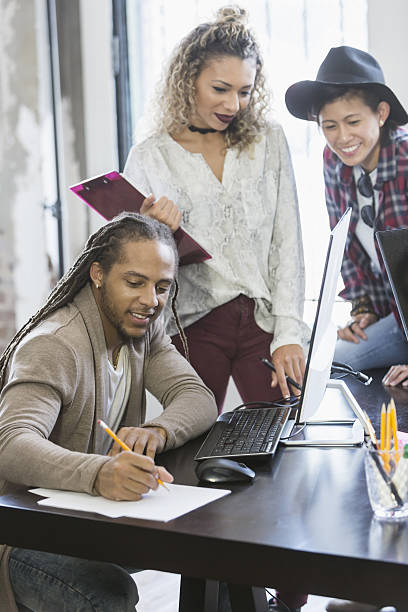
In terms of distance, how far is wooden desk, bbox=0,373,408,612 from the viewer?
2.92 ft

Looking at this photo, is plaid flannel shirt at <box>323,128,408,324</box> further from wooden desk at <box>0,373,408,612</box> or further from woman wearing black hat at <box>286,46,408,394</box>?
wooden desk at <box>0,373,408,612</box>

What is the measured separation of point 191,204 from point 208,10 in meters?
1.62

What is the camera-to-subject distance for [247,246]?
7.13 feet

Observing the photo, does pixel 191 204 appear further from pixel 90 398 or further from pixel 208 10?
pixel 208 10

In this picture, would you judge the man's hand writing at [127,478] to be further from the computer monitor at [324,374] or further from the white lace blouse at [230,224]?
the white lace blouse at [230,224]

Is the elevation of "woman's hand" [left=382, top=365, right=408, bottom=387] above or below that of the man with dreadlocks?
below

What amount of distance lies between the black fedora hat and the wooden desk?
4.23 ft

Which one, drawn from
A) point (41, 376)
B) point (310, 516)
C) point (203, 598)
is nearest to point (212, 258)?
point (41, 376)

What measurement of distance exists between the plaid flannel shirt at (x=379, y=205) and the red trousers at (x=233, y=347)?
0.39 metres

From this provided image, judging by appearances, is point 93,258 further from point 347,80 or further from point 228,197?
point 347,80

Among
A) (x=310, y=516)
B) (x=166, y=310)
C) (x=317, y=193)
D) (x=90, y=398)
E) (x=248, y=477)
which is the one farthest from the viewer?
(x=317, y=193)

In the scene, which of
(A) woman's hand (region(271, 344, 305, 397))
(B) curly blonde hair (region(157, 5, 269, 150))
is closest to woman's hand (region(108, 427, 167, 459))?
(A) woman's hand (region(271, 344, 305, 397))

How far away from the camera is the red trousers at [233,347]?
2148 millimetres

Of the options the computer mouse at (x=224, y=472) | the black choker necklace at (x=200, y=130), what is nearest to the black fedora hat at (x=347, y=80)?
the black choker necklace at (x=200, y=130)
